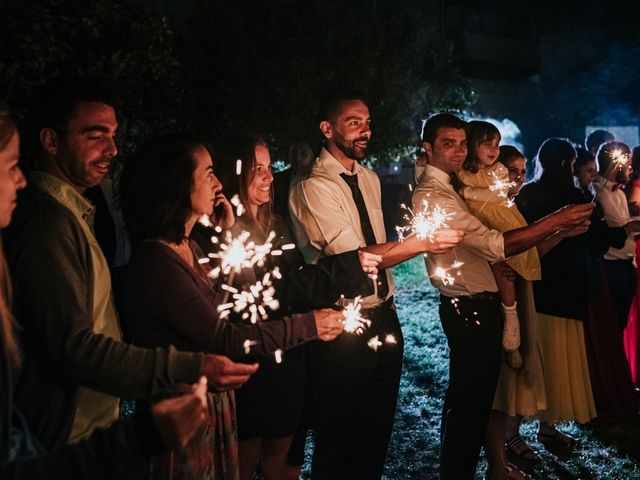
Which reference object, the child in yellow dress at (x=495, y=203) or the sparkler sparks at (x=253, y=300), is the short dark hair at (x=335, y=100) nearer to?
the child in yellow dress at (x=495, y=203)

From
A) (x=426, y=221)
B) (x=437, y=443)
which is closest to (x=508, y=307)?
(x=426, y=221)

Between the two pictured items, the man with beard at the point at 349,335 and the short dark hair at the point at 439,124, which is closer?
the man with beard at the point at 349,335

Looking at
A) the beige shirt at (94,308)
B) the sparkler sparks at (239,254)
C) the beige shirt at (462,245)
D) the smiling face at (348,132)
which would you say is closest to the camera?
the beige shirt at (94,308)

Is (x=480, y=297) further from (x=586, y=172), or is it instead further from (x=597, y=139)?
(x=597, y=139)

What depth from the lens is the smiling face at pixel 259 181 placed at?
3789mm

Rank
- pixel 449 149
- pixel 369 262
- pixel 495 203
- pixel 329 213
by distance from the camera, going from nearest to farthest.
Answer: pixel 369 262
pixel 329 213
pixel 449 149
pixel 495 203

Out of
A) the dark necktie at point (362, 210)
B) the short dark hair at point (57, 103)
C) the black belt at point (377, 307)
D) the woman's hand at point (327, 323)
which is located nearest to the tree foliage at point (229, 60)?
the short dark hair at point (57, 103)

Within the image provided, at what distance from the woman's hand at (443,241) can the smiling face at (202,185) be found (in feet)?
4.30

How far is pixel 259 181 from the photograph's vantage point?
3.79 m

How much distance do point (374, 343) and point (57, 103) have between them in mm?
2208

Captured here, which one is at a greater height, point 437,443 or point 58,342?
point 58,342

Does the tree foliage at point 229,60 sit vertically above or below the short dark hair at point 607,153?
above

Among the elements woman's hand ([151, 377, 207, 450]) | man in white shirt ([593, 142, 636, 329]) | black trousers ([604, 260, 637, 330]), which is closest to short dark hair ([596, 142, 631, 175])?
man in white shirt ([593, 142, 636, 329])

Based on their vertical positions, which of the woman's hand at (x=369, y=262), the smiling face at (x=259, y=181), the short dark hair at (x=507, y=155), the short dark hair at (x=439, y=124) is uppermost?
the short dark hair at (x=439, y=124)
